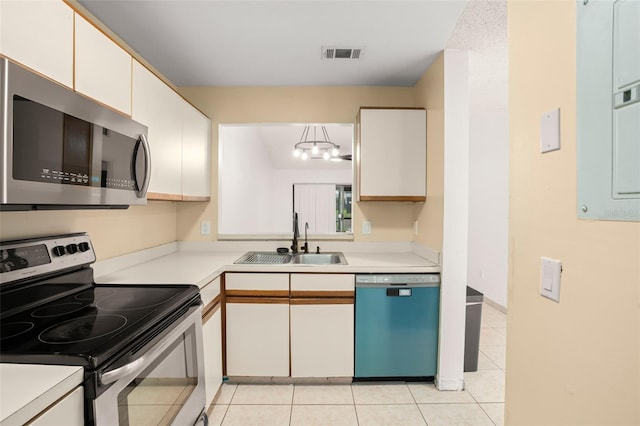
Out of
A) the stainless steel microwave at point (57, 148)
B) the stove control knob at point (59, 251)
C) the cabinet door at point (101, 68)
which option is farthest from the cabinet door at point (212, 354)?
the cabinet door at point (101, 68)

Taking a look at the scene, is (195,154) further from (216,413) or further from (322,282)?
(216,413)

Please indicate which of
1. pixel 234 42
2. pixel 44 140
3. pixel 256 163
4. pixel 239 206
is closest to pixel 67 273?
pixel 44 140

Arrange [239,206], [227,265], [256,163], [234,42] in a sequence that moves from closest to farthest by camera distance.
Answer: [234,42] < [227,265] < [239,206] < [256,163]

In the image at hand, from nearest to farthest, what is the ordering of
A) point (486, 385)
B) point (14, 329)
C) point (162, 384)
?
point (14, 329) < point (162, 384) < point (486, 385)

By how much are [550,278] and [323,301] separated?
1.49 m

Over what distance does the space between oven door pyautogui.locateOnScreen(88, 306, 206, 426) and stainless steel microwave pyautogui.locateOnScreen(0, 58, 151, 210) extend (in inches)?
23.4

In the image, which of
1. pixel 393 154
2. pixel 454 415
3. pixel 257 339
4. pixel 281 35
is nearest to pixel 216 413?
pixel 257 339

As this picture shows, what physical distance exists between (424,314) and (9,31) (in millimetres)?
2488

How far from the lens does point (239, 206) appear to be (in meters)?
4.14

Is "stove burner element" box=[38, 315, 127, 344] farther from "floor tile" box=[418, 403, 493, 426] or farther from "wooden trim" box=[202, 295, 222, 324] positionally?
"floor tile" box=[418, 403, 493, 426]

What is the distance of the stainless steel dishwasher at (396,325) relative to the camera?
212 centimetres

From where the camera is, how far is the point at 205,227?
2.73 m

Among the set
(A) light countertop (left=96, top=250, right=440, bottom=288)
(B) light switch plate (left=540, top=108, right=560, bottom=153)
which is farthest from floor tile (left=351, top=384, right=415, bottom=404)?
(B) light switch plate (left=540, top=108, right=560, bottom=153)

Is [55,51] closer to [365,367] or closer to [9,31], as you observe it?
[9,31]
